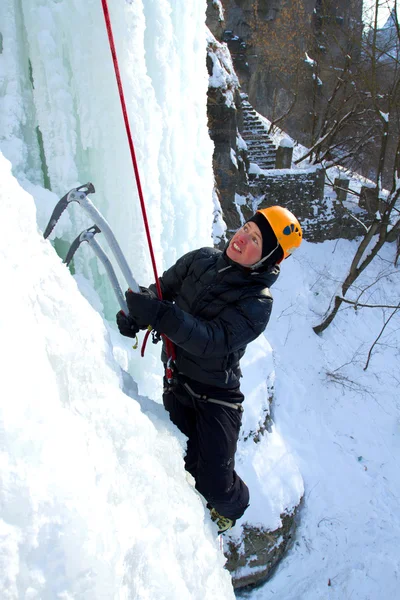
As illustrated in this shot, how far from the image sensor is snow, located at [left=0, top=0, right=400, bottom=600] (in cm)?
93

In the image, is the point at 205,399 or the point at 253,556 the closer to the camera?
the point at 205,399

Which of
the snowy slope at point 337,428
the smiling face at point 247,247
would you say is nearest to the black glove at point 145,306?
the smiling face at point 247,247

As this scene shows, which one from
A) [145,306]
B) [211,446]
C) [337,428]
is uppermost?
[145,306]

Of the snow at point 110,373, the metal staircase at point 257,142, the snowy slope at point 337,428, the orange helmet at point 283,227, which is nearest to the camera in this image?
the snow at point 110,373

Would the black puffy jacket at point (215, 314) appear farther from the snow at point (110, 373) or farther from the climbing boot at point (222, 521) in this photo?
the climbing boot at point (222, 521)

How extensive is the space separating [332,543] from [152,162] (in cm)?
455

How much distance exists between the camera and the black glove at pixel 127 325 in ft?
6.12

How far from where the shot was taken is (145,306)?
1.63 meters

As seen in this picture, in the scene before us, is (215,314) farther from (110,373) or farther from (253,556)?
(253,556)

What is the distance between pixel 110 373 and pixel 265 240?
812mm

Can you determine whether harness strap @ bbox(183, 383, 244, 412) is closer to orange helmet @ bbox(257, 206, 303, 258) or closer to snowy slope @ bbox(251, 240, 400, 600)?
orange helmet @ bbox(257, 206, 303, 258)

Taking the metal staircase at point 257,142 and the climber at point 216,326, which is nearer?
the climber at point 216,326

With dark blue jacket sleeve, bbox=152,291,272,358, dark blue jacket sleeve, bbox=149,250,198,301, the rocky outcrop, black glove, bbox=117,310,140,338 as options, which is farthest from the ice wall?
the rocky outcrop

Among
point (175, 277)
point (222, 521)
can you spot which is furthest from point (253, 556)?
point (175, 277)
